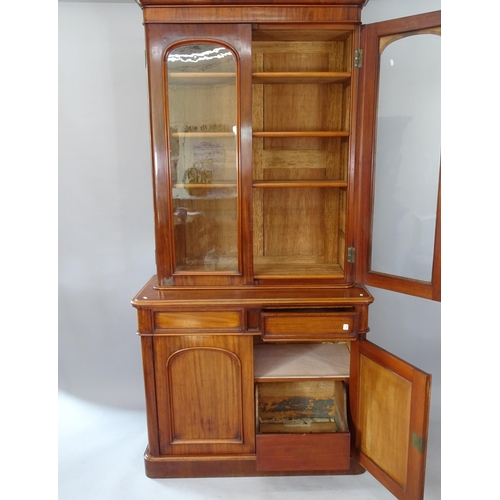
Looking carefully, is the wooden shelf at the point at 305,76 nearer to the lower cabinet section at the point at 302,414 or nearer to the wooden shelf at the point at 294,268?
the wooden shelf at the point at 294,268

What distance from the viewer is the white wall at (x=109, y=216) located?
76.7 inches

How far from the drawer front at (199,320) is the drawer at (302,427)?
1.16ft

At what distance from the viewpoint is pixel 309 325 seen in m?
1.53

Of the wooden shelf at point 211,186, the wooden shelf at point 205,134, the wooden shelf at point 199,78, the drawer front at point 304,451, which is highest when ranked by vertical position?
the wooden shelf at point 199,78

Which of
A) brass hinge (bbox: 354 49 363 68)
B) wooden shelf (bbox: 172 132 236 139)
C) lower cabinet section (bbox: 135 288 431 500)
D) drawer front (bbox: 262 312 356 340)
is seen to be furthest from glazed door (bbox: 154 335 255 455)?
brass hinge (bbox: 354 49 363 68)

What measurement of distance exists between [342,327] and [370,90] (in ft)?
3.01

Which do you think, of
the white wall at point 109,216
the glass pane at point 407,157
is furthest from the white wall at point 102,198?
the glass pane at point 407,157

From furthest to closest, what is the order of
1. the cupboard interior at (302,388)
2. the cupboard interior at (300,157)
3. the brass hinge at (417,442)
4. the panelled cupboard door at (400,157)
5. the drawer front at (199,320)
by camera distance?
1. the cupboard interior at (300,157)
2. the cupboard interior at (302,388)
3. the drawer front at (199,320)
4. the panelled cupboard door at (400,157)
5. the brass hinge at (417,442)

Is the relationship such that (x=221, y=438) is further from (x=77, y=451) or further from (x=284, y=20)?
(x=284, y=20)

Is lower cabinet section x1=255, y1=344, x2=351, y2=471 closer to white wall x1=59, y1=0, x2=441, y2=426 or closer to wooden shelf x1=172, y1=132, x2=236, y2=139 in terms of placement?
white wall x1=59, y1=0, x2=441, y2=426

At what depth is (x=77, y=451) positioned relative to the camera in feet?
6.09

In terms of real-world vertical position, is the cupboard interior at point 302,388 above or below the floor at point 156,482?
above

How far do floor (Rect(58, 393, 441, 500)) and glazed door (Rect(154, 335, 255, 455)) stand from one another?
0.14 meters

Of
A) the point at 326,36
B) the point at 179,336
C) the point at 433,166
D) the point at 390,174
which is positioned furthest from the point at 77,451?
the point at 326,36
